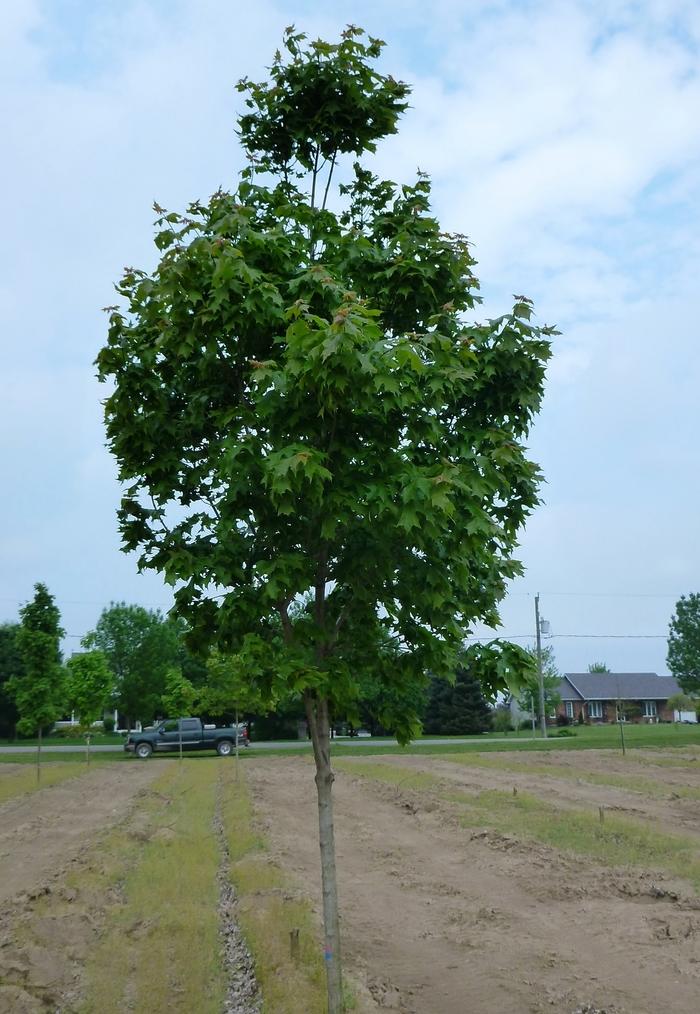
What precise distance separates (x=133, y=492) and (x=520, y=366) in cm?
302

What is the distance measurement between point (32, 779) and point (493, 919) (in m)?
22.3

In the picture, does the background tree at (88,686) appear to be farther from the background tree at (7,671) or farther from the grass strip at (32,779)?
the background tree at (7,671)

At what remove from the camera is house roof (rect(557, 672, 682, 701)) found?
103 m

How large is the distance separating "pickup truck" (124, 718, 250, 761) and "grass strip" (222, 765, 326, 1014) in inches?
1014

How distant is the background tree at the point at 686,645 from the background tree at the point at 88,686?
188 feet

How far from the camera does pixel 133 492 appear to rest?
6988 millimetres

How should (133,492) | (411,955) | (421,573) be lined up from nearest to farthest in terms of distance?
(421,573), (133,492), (411,955)

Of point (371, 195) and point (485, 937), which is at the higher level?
point (371, 195)

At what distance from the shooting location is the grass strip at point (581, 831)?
13.9 m

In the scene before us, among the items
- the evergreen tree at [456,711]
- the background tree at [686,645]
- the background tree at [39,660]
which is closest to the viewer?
the background tree at [39,660]

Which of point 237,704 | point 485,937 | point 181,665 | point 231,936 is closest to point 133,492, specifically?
point 231,936

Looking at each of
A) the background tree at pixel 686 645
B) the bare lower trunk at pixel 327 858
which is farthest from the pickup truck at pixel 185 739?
the background tree at pixel 686 645

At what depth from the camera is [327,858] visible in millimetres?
6660

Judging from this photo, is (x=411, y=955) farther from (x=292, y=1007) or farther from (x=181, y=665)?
(x=181, y=665)
